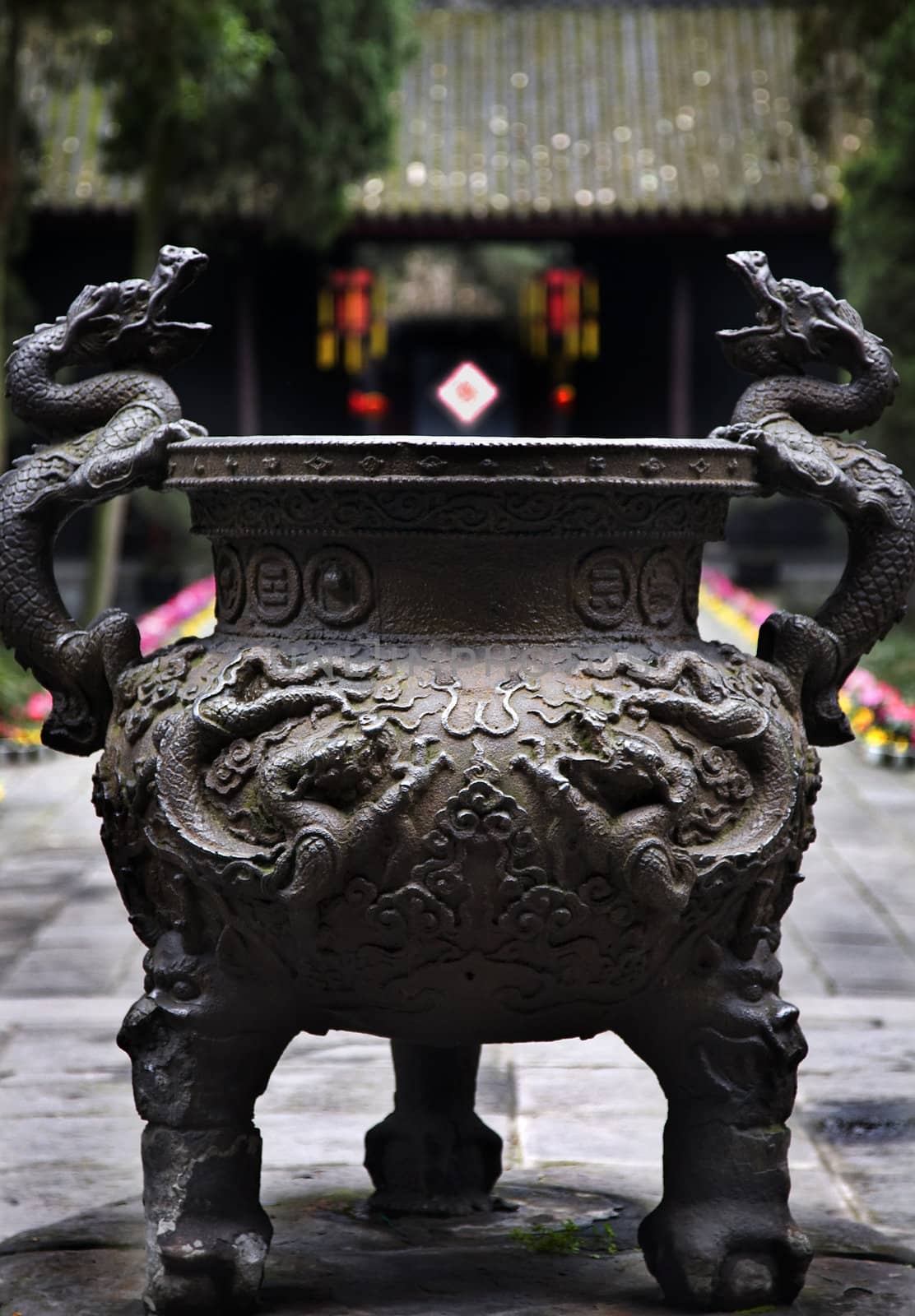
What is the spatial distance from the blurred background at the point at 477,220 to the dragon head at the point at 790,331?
999 centimetres

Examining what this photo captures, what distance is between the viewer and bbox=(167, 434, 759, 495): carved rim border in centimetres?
259

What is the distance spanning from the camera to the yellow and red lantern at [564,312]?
706 inches

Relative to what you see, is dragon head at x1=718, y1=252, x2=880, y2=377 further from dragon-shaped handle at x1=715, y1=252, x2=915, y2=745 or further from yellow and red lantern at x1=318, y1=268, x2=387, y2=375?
yellow and red lantern at x1=318, y1=268, x2=387, y2=375

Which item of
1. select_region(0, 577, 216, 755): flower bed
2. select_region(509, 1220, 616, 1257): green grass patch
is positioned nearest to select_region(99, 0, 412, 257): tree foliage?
select_region(0, 577, 216, 755): flower bed

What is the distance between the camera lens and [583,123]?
18.0 m

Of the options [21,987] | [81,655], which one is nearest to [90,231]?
[21,987]

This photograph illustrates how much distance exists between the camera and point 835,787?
840cm

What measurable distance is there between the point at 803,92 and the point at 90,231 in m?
7.28

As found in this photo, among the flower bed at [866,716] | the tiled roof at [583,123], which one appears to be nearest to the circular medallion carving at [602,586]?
the flower bed at [866,716]

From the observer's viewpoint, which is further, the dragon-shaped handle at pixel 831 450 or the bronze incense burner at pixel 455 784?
the dragon-shaped handle at pixel 831 450

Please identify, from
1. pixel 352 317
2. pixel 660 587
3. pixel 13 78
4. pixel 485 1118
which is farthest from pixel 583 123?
pixel 660 587

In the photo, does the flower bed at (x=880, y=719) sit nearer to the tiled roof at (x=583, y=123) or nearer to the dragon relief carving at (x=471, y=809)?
the dragon relief carving at (x=471, y=809)

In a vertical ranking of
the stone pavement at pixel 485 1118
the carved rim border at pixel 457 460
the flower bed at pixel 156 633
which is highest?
the carved rim border at pixel 457 460

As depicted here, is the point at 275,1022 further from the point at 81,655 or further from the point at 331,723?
the point at 81,655
